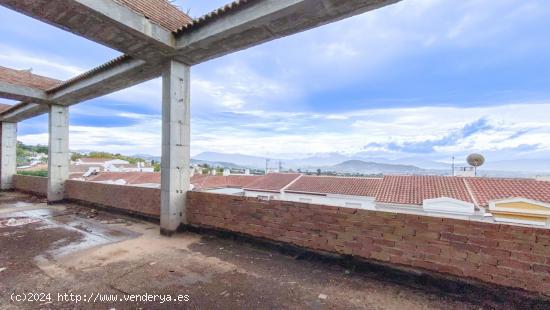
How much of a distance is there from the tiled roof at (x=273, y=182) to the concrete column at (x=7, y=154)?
545 inches

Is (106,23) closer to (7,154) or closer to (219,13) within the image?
(219,13)

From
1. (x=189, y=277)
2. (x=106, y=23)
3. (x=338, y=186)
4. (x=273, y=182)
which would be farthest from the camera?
(x=273, y=182)

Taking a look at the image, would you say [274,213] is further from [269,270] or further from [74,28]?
[74,28]

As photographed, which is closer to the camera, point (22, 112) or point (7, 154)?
point (22, 112)

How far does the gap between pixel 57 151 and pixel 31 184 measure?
13.4ft

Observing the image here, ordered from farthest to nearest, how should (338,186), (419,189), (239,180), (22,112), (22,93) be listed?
(239,180), (338,186), (419,189), (22,112), (22,93)

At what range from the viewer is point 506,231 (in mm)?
2668

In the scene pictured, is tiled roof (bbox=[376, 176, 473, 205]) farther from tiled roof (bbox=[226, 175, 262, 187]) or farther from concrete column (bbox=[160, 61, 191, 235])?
tiled roof (bbox=[226, 175, 262, 187])

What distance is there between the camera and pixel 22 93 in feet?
25.4

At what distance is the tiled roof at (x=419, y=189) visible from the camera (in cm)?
1179

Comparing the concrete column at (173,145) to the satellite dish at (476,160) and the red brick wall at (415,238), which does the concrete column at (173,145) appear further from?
the satellite dish at (476,160)

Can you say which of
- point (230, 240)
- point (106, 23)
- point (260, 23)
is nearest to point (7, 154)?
point (106, 23)

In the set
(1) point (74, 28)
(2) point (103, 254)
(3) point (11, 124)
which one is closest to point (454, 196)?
(2) point (103, 254)

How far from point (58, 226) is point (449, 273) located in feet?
25.1
